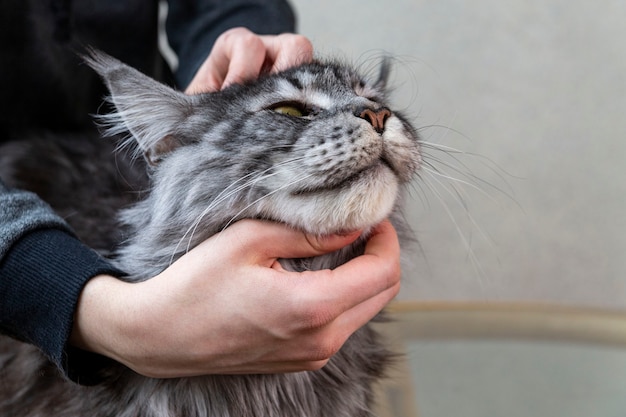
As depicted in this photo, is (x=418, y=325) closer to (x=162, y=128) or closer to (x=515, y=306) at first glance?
(x=515, y=306)

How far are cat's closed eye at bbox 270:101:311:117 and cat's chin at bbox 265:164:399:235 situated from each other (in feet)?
0.46

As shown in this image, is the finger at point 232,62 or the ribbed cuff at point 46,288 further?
the finger at point 232,62

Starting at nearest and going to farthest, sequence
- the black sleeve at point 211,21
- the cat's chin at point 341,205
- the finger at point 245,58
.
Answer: the cat's chin at point 341,205, the finger at point 245,58, the black sleeve at point 211,21

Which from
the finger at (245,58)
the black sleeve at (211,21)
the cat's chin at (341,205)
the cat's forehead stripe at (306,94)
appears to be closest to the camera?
the cat's chin at (341,205)

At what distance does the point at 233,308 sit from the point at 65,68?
702 mm

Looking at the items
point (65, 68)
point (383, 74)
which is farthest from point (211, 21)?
point (383, 74)

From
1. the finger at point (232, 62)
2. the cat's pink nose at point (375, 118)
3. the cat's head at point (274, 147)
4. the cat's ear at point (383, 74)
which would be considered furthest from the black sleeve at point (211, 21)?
the cat's pink nose at point (375, 118)

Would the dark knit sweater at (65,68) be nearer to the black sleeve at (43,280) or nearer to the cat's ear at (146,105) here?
the black sleeve at (43,280)

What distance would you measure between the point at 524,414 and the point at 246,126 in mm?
1165

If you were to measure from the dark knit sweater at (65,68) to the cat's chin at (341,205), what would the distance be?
0.83 feet

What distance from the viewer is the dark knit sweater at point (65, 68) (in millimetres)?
696

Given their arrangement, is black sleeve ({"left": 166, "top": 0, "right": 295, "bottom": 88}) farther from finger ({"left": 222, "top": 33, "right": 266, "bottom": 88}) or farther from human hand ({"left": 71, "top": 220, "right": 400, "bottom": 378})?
human hand ({"left": 71, "top": 220, "right": 400, "bottom": 378})

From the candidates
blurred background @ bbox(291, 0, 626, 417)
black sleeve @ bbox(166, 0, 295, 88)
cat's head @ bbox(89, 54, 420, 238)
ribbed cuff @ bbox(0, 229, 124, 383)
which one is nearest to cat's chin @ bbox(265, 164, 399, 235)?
cat's head @ bbox(89, 54, 420, 238)

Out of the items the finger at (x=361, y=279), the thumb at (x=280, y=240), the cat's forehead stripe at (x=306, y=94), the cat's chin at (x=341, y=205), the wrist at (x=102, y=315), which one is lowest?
the wrist at (x=102, y=315)
